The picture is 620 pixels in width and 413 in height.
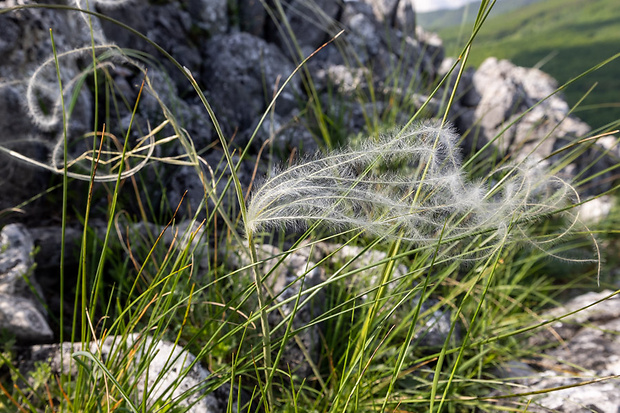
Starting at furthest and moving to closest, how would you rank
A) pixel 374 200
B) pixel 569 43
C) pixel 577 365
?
pixel 569 43 → pixel 577 365 → pixel 374 200

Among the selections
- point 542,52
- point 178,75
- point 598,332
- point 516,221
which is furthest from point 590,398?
point 542,52

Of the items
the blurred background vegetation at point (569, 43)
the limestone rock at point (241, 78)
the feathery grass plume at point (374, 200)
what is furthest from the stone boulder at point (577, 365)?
the blurred background vegetation at point (569, 43)

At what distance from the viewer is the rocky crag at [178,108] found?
1.79 m

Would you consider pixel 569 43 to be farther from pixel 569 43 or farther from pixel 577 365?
pixel 577 365

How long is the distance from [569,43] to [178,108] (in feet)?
222

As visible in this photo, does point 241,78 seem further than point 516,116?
No

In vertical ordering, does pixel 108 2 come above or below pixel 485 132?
above

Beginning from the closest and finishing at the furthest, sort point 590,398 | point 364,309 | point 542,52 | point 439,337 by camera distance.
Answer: point 590,398
point 364,309
point 439,337
point 542,52

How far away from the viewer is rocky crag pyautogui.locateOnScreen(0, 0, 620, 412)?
5.86 feet

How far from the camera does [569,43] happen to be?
5422cm

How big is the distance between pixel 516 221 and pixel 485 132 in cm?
619

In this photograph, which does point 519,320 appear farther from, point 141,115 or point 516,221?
point 141,115

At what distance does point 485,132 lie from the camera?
21.3ft

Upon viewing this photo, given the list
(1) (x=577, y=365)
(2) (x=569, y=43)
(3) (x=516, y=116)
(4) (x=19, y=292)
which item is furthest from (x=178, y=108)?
(2) (x=569, y=43)
